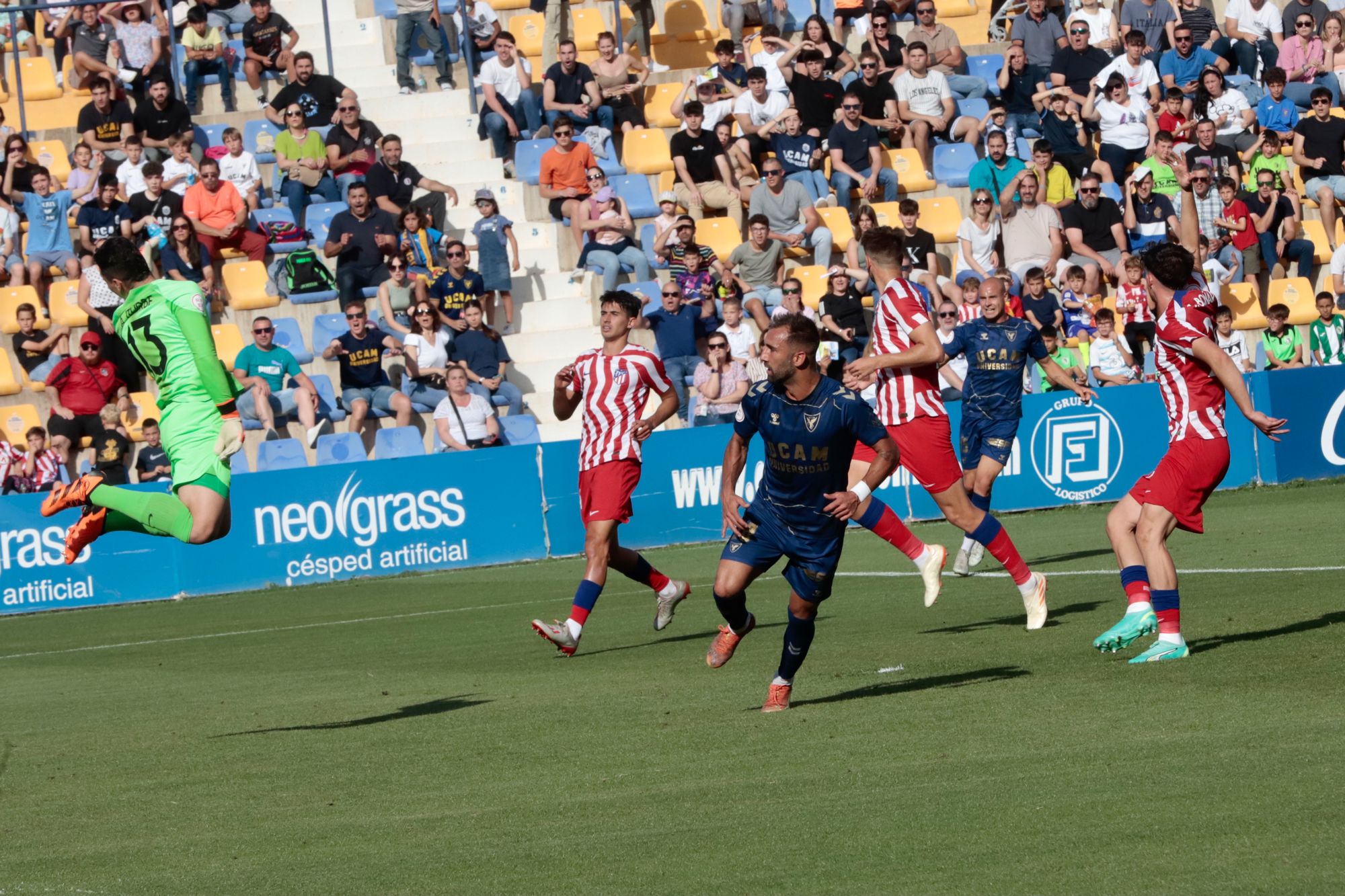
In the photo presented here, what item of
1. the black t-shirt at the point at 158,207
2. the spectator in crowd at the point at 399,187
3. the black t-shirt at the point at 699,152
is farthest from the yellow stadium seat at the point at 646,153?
the black t-shirt at the point at 158,207

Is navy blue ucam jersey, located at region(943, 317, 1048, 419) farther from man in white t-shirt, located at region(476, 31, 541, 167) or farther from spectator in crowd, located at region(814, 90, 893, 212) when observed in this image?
man in white t-shirt, located at region(476, 31, 541, 167)

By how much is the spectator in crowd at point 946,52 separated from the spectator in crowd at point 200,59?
994 cm

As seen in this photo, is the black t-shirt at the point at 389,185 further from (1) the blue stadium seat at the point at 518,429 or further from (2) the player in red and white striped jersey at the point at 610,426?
(2) the player in red and white striped jersey at the point at 610,426

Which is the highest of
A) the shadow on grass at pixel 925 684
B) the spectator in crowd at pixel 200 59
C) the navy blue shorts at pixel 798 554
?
the spectator in crowd at pixel 200 59

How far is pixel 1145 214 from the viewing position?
78.9 feet

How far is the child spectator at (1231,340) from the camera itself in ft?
71.2

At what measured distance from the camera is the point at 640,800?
6785mm

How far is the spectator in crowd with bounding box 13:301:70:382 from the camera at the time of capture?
2119 centimetres

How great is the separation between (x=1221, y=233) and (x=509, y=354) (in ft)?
32.5

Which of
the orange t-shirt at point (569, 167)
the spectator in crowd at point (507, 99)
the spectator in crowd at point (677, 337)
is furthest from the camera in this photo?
the spectator in crowd at point (507, 99)

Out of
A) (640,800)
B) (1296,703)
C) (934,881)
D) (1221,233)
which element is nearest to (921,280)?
(1221,233)

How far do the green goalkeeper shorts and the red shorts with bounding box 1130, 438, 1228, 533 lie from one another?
4.78 metres

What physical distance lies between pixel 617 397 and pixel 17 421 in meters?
11.4

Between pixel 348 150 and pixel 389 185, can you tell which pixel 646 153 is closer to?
pixel 389 185
